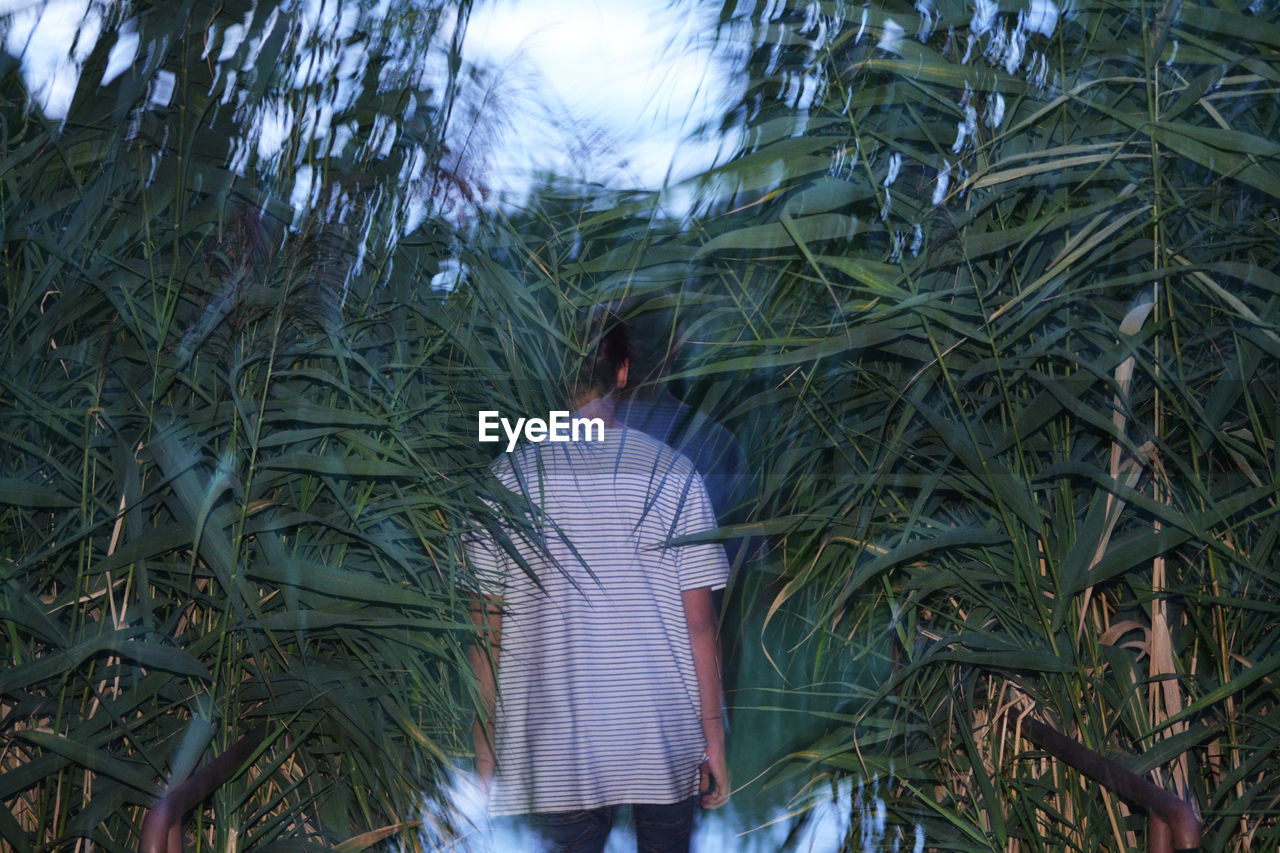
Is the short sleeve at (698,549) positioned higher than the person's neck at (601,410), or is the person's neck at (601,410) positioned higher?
the person's neck at (601,410)

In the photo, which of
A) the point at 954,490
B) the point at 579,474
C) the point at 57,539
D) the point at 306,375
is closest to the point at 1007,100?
the point at 954,490

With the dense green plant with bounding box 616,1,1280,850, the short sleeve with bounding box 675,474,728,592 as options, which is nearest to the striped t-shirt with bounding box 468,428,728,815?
the short sleeve with bounding box 675,474,728,592

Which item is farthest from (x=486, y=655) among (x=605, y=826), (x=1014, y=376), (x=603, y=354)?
(x=1014, y=376)

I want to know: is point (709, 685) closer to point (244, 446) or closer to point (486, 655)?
point (486, 655)

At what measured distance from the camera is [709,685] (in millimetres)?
844

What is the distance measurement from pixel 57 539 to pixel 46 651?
110 millimetres

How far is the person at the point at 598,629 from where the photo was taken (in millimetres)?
833

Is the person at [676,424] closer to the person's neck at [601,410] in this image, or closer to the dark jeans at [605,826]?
the person's neck at [601,410]

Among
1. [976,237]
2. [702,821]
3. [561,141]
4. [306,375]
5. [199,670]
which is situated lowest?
[702,821]

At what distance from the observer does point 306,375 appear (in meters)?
0.83

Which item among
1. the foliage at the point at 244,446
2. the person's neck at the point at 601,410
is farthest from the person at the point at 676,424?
the foliage at the point at 244,446

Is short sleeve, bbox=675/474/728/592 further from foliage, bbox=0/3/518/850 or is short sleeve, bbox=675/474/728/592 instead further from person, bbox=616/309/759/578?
foliage, bbox=0/3/518/850

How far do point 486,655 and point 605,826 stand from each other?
198 mm

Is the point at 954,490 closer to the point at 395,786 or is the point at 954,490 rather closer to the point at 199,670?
the point at 395,786
